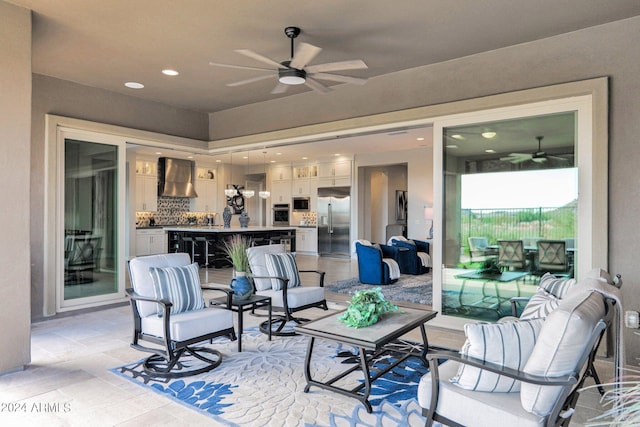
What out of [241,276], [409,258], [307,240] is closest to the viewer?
[241,276]

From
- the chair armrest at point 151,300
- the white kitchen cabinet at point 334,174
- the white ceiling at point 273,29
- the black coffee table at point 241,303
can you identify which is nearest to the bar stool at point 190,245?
the white kitchen cabinet at point 334,174

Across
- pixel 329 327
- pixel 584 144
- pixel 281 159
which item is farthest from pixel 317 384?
pixel 281 159

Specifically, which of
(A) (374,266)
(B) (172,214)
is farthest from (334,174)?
(A) (374,266)

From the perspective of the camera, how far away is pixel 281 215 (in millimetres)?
13445

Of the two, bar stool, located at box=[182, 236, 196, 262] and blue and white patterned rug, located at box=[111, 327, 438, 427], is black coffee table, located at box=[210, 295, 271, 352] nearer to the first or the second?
blue and white patterned rug, located at box=[111, 327, 438, 427]

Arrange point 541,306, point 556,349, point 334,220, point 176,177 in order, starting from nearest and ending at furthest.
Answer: point 556,349 < point 541,306 < point 176,177 < point 334,220

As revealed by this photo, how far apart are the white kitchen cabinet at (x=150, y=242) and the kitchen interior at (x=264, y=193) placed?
0.08 ft

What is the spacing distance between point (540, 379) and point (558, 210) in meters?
2.89

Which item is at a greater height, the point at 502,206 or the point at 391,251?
the point at 502,206

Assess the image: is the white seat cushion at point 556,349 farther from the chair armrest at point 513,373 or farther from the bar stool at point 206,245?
the bar stool at point 206,245

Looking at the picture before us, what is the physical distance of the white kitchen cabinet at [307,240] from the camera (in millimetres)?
12617

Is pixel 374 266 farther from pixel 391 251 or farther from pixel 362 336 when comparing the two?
pixel 362 336

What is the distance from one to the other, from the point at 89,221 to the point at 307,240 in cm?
770

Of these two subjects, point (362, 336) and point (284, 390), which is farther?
point (284, 390)
